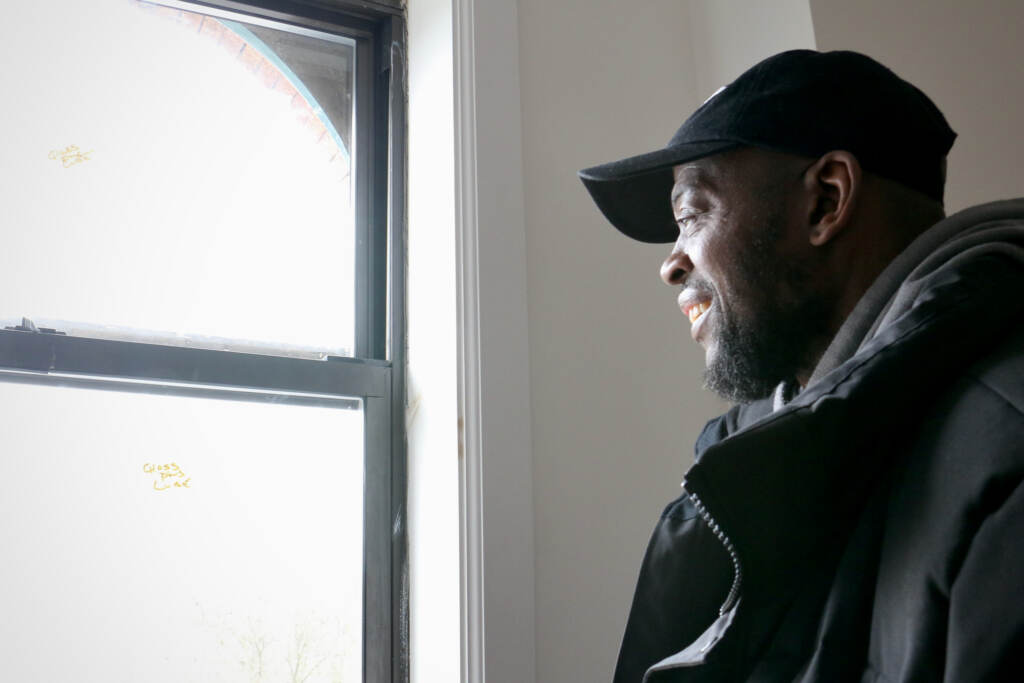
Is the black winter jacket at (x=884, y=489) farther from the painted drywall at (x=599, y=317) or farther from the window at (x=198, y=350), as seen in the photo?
the window at (x=198, y=350)

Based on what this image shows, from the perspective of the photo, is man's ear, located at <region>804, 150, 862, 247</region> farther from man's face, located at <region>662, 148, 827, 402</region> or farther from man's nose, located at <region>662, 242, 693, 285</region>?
man's nose, located at <region>662, 242, 693, 285</region>

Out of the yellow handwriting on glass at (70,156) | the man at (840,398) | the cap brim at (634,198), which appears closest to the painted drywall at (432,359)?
the cap brim at (634,198)

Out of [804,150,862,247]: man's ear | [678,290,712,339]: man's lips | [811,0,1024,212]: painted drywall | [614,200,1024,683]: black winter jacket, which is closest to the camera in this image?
[614,200,1024,683]: black winter jacket

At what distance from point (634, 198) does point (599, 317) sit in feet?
1.11

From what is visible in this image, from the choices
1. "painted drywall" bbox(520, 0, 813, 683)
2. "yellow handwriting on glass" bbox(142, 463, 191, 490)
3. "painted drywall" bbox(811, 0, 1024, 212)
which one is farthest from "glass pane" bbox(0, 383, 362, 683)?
"painted drywall" bbox(811, 0, 1024, 212)

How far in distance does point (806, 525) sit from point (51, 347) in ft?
3.65

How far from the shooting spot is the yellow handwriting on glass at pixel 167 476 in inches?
57.9

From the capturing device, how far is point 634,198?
52.5 inches

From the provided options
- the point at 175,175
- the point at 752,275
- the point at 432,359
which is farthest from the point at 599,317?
the point at 175,175

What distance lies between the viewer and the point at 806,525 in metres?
0.82

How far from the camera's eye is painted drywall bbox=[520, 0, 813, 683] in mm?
1502

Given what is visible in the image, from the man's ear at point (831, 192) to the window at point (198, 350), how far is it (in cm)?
82

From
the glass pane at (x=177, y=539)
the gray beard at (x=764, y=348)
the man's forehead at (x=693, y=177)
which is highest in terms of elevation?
the man's forehead at (x=693, y=177)

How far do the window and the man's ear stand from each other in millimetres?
819
